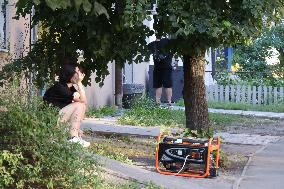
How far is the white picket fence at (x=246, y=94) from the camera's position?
771 inches

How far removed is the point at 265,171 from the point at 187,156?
1.28m

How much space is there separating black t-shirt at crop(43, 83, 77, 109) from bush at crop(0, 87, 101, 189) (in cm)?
224

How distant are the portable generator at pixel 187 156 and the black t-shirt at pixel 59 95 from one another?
144 centimetres

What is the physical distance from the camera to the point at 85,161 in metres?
6.05

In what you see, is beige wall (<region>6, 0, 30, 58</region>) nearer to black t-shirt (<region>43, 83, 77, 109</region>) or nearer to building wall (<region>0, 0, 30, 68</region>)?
building wall (<region>0, 0, 30, 68</region>)

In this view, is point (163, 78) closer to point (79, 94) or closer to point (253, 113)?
point (253, 113)

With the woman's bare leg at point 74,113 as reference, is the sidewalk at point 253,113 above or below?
below

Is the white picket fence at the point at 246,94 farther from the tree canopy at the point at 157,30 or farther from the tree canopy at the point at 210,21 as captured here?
the tree canopy at the point at 210,21

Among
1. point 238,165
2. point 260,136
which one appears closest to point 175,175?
point 238,165

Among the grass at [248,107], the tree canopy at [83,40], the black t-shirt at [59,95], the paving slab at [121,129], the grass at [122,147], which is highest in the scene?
the tree canopy at [83,40]

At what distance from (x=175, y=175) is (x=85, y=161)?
1930mm

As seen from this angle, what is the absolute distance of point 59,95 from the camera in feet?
27.9

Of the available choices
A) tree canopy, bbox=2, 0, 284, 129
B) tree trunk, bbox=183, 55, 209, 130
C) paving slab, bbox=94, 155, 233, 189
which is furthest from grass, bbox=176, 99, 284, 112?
paving slab, bbox=94, 155, 233, 189

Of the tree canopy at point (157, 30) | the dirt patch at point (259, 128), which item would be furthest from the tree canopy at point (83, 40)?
the dirt patch at point (259, 128)
